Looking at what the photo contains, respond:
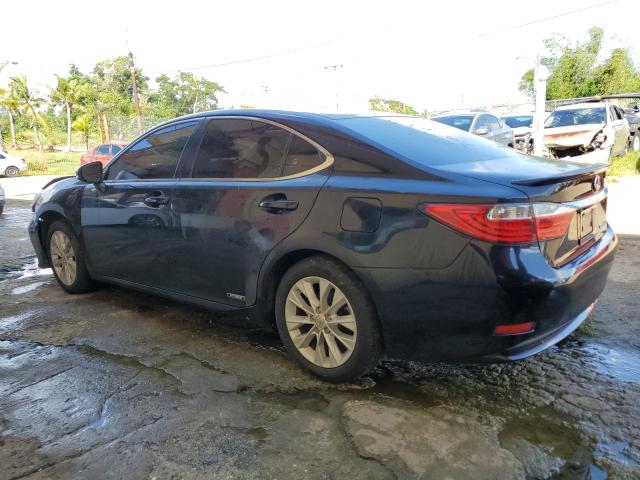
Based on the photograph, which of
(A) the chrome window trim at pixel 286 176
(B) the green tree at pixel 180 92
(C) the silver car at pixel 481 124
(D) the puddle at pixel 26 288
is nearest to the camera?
(A) the chrome window trim at pixel 286 176

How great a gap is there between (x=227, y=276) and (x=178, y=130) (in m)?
1.23

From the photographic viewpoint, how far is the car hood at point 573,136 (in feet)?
40.3

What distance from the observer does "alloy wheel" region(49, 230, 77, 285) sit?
4.67 m

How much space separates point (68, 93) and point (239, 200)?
4278 cm

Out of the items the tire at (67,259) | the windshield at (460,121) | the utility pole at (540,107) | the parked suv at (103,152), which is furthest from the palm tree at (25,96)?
the tire at (67,259)

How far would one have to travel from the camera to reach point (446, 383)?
2939mm

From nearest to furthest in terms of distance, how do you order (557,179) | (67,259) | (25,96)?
1. (557,179)
2. (67,259)
3. (25,96)

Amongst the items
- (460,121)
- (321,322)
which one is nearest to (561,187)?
(321,322)

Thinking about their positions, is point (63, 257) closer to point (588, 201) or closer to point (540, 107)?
point (588, 201)

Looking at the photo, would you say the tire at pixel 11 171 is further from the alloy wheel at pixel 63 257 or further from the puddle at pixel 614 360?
the puddle at pixel 614 360

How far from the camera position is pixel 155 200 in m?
3.74

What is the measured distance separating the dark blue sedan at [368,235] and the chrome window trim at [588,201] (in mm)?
14

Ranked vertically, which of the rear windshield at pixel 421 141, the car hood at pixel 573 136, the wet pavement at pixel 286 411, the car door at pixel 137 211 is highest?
the car hood at pixel 573 136

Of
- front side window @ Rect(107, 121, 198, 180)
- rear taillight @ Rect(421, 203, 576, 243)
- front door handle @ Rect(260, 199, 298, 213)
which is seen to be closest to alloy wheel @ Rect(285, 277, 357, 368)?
front door handle @ Rect(260, 199, 298, 213)
